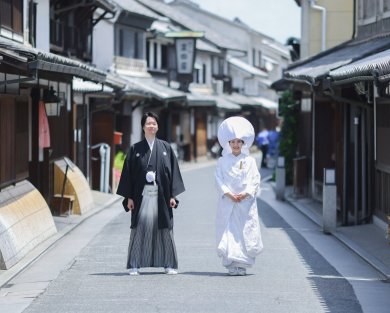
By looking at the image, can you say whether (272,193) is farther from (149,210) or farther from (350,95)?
(149,210)

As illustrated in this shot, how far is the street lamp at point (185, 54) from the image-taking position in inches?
1991

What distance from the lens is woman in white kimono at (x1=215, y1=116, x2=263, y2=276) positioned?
12.7m

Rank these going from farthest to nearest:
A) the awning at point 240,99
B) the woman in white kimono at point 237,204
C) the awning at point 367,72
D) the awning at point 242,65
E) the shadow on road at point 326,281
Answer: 1. the awning at point 242,65
2. the awning at point 240,99
3. the awning at point 367,72
4. the woman in white kimono at point 237,204
5. the shadow on road at point 326,281

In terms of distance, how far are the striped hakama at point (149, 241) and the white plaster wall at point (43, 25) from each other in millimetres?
11088

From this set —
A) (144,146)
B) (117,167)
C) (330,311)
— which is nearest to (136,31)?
(117,167)

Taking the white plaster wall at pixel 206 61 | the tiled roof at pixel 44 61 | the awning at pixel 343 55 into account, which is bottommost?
the tiled roof at pixel 44 61

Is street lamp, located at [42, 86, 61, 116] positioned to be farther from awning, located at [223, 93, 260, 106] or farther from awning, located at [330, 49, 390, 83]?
awning, located at [223, 93, 260, 106]

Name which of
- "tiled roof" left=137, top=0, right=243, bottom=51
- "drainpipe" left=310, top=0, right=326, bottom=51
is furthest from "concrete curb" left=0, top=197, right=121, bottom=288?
"tiled roof" left=137, top=0, right=243, bottom=51

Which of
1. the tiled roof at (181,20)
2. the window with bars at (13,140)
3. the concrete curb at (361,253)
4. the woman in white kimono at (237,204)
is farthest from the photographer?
the tiled roof at (181,20)

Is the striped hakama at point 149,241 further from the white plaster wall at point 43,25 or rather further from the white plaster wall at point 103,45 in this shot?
the white plaster wall at point 103,45

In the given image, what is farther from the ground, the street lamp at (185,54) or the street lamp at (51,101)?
the street lamp at (185,54)

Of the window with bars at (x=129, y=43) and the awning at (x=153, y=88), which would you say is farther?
the window with bars at (x=129, y=43)

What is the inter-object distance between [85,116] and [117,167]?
3388 mm

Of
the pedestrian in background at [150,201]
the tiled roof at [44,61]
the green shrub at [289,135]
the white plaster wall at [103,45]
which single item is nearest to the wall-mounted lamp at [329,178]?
the tiled roof at [44,61]
